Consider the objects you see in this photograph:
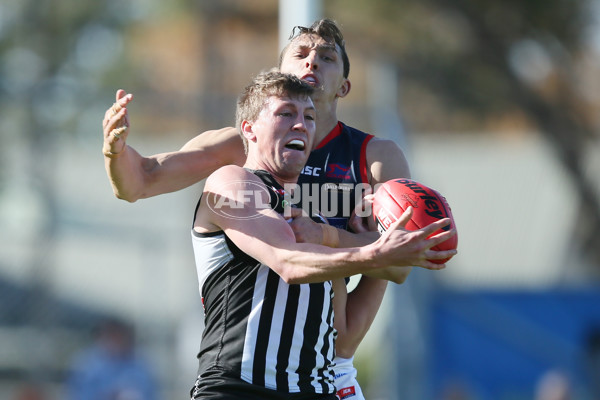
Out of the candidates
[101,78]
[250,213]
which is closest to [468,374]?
[250,213]

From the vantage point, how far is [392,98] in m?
10.7

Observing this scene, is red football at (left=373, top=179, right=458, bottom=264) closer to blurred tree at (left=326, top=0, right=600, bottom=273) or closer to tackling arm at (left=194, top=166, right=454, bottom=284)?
tackling arm at (left=194, top=166, right=454, bottom=284)

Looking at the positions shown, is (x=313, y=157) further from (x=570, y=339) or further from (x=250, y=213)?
(x=570, y=339)

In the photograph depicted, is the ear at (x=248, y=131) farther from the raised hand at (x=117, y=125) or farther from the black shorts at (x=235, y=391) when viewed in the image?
the black shorts at (x=235, y=391)

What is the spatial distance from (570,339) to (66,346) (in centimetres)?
654

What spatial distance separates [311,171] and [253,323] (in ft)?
3.53

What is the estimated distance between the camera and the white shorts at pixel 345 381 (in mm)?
4805

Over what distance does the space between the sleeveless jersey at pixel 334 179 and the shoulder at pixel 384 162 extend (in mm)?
38

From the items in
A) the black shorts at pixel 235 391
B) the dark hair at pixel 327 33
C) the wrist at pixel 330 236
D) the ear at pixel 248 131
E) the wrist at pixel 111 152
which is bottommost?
the black shorts at pixel 235 391

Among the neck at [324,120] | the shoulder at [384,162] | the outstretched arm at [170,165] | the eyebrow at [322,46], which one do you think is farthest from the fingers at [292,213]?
the eyebrow at [322,46]

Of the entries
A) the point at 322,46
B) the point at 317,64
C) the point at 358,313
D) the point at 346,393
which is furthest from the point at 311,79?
the point at 346,393

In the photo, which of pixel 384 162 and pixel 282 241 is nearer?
pixel 282 241

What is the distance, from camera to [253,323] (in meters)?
4.02

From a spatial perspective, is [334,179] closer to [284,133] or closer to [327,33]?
[284,133]
